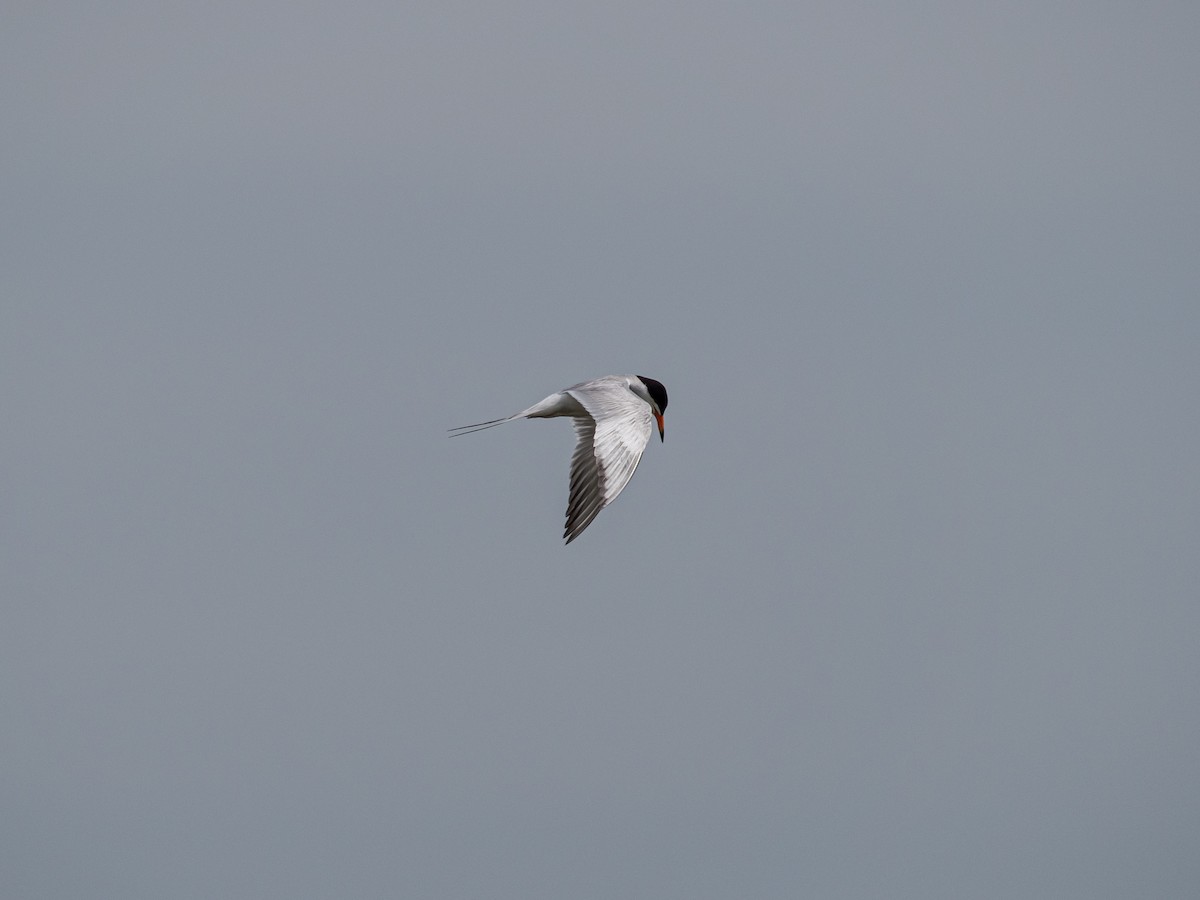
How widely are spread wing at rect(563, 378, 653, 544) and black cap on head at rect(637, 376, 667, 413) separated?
1237 millimetres

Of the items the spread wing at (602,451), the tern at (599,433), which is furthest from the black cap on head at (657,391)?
the spread wing at (602,451)

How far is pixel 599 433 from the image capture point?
1302 cm

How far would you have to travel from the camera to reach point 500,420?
14.4m

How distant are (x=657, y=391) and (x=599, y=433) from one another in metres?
2.81

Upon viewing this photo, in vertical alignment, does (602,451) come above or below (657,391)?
below

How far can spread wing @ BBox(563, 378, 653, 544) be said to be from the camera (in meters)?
12.4

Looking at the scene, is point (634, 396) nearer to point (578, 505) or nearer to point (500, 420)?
point (500, 420)

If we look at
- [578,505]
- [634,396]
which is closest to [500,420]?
[634,396]

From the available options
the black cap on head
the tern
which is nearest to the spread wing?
the tern

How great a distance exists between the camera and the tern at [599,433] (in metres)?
12.5

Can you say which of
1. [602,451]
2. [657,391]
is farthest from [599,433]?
[657,391]

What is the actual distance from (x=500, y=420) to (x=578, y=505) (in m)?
2.23

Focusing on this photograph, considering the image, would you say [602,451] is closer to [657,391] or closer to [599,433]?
[599,433]

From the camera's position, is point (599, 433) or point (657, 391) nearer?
point (599, 433)
